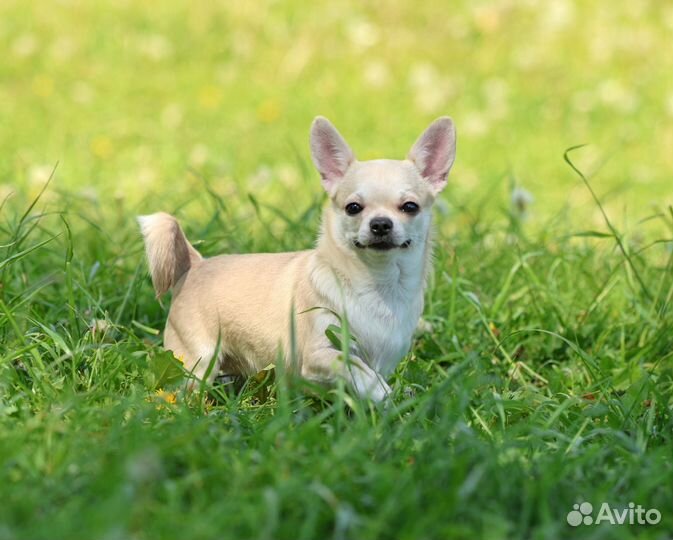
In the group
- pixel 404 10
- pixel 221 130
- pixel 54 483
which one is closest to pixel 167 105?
pixel 221 130

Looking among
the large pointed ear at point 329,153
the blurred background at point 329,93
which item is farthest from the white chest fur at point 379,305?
the blurred background at point 329,93

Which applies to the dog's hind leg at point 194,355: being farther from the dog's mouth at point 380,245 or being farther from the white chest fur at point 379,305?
the dog's mouth at point 380,245

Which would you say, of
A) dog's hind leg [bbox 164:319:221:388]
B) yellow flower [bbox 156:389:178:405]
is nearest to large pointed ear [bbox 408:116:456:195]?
dog's hind leg [bbox 164:319:221:388]

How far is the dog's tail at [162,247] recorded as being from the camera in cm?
360

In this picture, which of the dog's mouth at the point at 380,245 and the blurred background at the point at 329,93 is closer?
the dog's mouth at the point at 380,245

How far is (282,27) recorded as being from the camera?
29.0 feet

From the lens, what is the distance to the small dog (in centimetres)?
333

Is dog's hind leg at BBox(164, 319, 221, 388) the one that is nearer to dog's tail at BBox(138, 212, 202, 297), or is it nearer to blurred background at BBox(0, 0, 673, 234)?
dog's tail at BBox(138, 212, 202, 297)

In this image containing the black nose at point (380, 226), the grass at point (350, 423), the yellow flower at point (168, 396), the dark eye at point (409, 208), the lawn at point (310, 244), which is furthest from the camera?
the dark eye at point (409, 208)

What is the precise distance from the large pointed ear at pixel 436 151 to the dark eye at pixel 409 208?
0.23 metres

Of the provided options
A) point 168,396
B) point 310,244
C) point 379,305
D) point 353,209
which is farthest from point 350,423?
point 310,244

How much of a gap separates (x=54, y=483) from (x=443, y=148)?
192 centimetres

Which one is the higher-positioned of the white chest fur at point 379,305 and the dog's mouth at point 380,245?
the dog's mouth at point 380,245

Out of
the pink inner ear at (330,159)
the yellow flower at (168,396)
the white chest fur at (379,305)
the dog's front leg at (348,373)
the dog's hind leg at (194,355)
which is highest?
the pink inner ear at (330,159)
